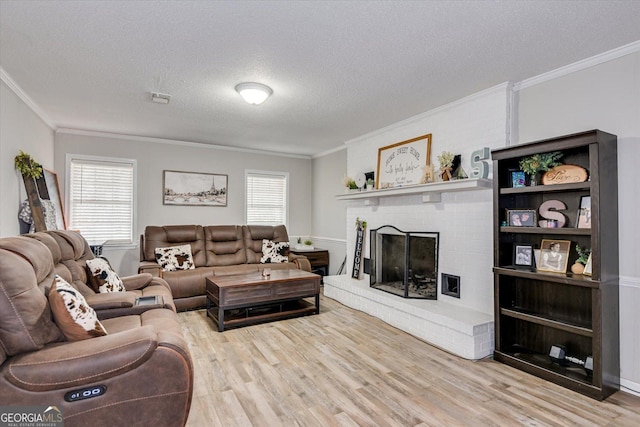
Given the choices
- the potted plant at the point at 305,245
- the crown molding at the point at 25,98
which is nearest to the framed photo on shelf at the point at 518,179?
the potted plant at the point at 305,245

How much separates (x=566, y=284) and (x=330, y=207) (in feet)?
Result: 13.7

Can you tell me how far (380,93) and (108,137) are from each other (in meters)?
4.27

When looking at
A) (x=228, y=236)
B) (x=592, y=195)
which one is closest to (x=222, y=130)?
(x=228, y=236)

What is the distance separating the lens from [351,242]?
546 cm

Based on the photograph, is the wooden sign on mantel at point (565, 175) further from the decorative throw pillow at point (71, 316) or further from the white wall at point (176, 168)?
the white wall at point (176, 168)

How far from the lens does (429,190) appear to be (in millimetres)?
3730

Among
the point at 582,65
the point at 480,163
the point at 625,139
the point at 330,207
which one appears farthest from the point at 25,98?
the point at 625,139

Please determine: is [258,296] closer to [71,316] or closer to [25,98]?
[71,316]

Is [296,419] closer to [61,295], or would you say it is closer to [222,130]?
[61,295]

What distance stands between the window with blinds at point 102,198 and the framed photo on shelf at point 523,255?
209 inches

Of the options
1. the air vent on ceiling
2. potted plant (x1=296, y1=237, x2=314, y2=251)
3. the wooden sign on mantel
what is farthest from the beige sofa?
the wooden sign on mantel

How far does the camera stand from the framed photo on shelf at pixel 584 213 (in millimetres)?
2572

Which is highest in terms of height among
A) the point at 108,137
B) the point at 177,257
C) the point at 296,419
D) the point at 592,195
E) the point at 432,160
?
the point at 108,137

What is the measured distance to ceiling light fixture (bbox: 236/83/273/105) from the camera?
3.25m
